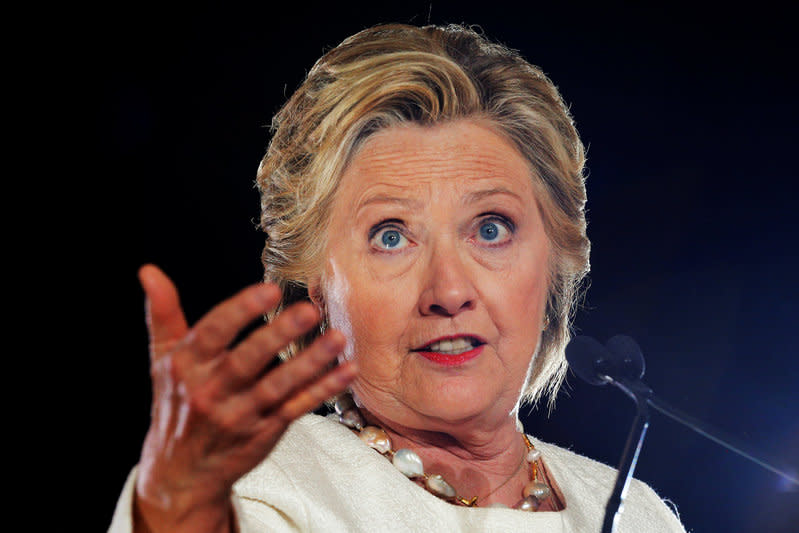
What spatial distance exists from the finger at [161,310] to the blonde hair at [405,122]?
0.91 m

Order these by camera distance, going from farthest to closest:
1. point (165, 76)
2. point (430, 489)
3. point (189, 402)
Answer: point (165, 76) → point (430, 489) → point (189, 402)

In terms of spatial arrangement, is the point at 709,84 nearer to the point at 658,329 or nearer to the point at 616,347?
the point at 658,329

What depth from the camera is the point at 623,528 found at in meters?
2.00

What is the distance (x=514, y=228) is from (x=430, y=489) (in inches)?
24.9

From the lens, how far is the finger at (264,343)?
0.97 meters

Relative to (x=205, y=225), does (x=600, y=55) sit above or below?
above

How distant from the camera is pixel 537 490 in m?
1.95

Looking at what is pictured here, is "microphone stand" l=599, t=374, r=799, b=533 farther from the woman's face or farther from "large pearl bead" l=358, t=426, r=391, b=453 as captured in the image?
"large pearl bead" l=358, t=426, r=391, b=453

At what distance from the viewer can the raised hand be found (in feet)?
3.24

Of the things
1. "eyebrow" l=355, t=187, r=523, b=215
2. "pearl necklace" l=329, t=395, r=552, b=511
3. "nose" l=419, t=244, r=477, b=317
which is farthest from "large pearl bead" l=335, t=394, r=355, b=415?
"eyebrow" l=355, t=187, r=523, b=215

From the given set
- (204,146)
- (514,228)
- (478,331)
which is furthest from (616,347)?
(204,146)

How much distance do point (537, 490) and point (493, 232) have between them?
0.62 metres

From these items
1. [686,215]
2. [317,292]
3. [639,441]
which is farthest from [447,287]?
[686,215]

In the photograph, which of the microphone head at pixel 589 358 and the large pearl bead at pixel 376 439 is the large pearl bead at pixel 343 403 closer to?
the large pearl bead at pixel 376 439
